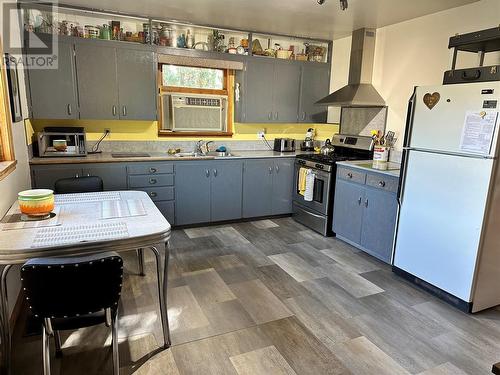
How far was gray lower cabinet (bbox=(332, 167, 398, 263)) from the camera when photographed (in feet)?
10.8

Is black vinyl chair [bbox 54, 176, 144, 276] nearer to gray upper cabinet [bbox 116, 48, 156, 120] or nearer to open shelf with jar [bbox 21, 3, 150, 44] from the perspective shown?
gray upper cabinet [bbox 116, 48, 156, 120]

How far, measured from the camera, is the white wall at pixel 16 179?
7.35 feet

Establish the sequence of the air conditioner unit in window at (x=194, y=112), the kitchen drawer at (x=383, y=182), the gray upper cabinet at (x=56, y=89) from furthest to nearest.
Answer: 1. the air conditioner unit in window at (x=194, y=112)
2. the gray upper cabinet at (x=56, y=89)
3. the kitchen drawer at (x=383, y=182)

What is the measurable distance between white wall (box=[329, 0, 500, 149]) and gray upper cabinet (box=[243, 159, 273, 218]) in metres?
1.59

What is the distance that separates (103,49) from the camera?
3676 mm

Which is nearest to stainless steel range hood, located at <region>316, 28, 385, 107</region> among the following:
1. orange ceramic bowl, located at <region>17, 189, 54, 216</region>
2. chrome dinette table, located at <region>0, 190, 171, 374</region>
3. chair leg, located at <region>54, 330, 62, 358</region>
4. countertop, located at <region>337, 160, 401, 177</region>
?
countertop, located at <region>337, 160, 401, 177</region>

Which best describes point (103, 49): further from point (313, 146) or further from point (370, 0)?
point (313, 146)

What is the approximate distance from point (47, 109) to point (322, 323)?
11.1ft

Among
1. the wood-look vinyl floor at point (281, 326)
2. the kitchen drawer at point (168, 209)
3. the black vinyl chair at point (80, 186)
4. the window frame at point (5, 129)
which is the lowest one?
the wood-look vinyl floor at point (281, 326)

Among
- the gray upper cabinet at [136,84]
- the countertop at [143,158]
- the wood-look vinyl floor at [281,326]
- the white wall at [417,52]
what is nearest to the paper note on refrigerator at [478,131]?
the white wall at [417,52]

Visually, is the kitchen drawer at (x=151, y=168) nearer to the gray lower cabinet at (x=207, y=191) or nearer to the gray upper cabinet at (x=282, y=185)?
the gray lower cabinet at (x=207, y=191)

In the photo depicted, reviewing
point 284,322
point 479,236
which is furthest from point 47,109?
point 479,236

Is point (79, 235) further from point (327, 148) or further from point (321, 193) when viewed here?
point (327, 148)

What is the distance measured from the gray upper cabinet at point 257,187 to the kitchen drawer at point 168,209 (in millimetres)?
925
